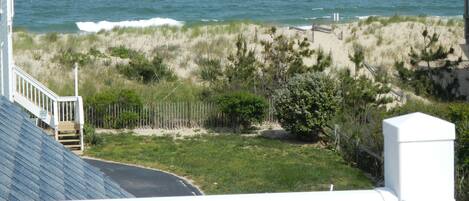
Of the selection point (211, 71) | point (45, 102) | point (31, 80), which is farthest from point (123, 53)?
point (31, 80)

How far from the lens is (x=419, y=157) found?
3871 millimetres

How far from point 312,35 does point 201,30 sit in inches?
276

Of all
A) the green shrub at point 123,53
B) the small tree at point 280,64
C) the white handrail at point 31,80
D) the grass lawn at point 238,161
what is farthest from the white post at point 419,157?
the green shrub at point 123,53

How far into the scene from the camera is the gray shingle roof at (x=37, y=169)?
503 centimetres

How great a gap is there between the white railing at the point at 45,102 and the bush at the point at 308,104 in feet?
17.4

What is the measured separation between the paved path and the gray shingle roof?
39.7ft

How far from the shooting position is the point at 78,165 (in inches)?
274

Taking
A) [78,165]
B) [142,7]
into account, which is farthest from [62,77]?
[142,7]

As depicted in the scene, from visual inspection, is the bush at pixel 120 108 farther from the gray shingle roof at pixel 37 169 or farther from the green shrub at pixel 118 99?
the gray shingle roof at pixel 37 169

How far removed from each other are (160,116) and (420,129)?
78.9 ft

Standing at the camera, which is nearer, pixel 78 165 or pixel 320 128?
pixel 78 165

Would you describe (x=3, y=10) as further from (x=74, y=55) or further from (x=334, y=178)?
(x=74, y=55)

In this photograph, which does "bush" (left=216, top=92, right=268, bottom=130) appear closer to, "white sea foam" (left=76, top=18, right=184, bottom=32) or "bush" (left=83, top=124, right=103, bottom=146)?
"bush" (left=83, top=124, right=103, bottom=146)

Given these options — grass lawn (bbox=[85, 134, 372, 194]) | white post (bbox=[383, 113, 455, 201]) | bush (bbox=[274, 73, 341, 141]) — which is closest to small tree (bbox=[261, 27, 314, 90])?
bush (bbox=[274, 73, 341, 141])
